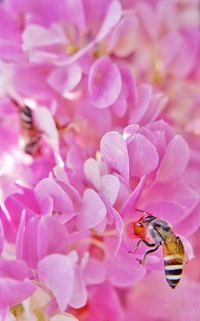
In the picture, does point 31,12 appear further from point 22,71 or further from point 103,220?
point 103,220

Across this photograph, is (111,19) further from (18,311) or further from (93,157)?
(18,311)

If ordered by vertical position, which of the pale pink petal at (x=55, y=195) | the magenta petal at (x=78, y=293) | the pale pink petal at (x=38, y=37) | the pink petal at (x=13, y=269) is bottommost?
the magenta petal at (x=78, y=293)

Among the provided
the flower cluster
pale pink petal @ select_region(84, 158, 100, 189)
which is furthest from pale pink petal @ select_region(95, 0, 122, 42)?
pale pink petal @ select_region(84, 158, 100, 189)

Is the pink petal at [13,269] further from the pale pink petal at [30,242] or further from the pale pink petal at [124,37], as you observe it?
the pale pink petal at [124,37]

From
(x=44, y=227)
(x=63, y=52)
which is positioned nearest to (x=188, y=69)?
(x=63, y=52)

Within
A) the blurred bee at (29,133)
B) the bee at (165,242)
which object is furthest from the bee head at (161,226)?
the blurred bee at (29,133)

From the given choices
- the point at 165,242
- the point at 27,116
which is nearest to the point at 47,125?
the point at 27,116

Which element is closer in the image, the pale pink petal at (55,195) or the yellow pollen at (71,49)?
the pale pink petal at (55,195)
